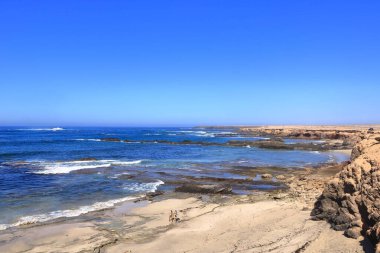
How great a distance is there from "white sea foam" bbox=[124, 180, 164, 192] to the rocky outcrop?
11.9m

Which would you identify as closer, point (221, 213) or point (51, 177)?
point (221, 213)

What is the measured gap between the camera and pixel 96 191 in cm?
2109

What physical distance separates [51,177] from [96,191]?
664 centimetres

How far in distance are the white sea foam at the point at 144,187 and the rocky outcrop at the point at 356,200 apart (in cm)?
1193

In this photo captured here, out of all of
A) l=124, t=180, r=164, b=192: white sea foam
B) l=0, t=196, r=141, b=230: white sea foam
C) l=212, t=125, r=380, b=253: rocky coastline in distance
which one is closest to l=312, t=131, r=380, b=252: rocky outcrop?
l=212, t=125, r=380, b=253: rocky coastline in distance

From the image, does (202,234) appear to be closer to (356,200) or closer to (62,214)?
(356,200)

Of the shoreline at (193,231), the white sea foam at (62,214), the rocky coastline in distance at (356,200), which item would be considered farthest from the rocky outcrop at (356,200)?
the white sea foam at (62,214)

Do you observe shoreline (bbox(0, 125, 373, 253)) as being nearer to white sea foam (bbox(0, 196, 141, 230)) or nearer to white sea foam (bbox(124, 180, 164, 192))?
white sea foam (bbox(0, 196, 141, 230))

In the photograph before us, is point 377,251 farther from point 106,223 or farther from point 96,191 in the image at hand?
point 96,191

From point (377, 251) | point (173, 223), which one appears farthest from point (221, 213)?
point (377, 251)

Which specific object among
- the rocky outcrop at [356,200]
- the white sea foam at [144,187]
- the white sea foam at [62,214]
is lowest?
the white sea foam at [62,214]

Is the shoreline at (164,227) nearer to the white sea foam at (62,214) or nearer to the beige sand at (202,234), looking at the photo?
the beige sand at (202,234)

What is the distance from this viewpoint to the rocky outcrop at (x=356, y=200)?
9.29m

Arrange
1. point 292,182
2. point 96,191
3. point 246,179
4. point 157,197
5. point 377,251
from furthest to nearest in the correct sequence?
point 246,179 → point 292,182 → point 96,191 → point 157,197 → point 377,251
